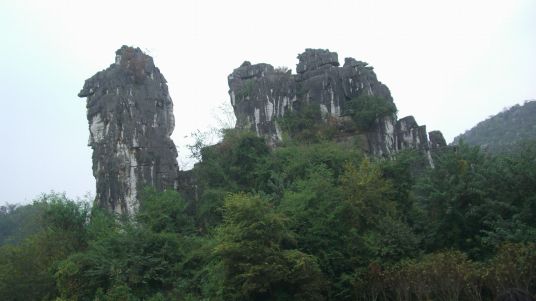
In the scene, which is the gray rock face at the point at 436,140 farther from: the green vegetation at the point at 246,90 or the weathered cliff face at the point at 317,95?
the green vegetation at the point at 246,90

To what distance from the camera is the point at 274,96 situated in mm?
33000

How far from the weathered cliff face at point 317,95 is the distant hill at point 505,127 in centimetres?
1998

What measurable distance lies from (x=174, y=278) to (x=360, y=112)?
49.4 feet

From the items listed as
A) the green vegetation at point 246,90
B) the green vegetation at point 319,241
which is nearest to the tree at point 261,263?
the green vegetation at point 319,241

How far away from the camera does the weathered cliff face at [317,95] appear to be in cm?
2961

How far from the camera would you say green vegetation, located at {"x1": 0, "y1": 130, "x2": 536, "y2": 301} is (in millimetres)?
14469

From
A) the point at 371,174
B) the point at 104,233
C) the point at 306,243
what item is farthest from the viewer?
the point at 104,233

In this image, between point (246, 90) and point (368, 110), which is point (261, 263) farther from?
point (246, 90)

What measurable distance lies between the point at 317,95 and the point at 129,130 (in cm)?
1103

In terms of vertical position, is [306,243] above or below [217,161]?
below

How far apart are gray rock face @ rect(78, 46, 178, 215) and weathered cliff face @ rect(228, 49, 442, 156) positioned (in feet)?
17.1

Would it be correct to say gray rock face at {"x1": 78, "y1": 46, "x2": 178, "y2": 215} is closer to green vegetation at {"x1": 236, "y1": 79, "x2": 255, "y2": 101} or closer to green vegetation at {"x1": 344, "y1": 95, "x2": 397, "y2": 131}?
green vegetation at {"x1": 236, "y1": 79, "x2": 255, "y2": 101}

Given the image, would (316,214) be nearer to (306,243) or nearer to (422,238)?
(306,243)

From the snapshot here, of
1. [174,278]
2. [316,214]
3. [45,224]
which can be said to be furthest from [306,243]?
[45,224]
